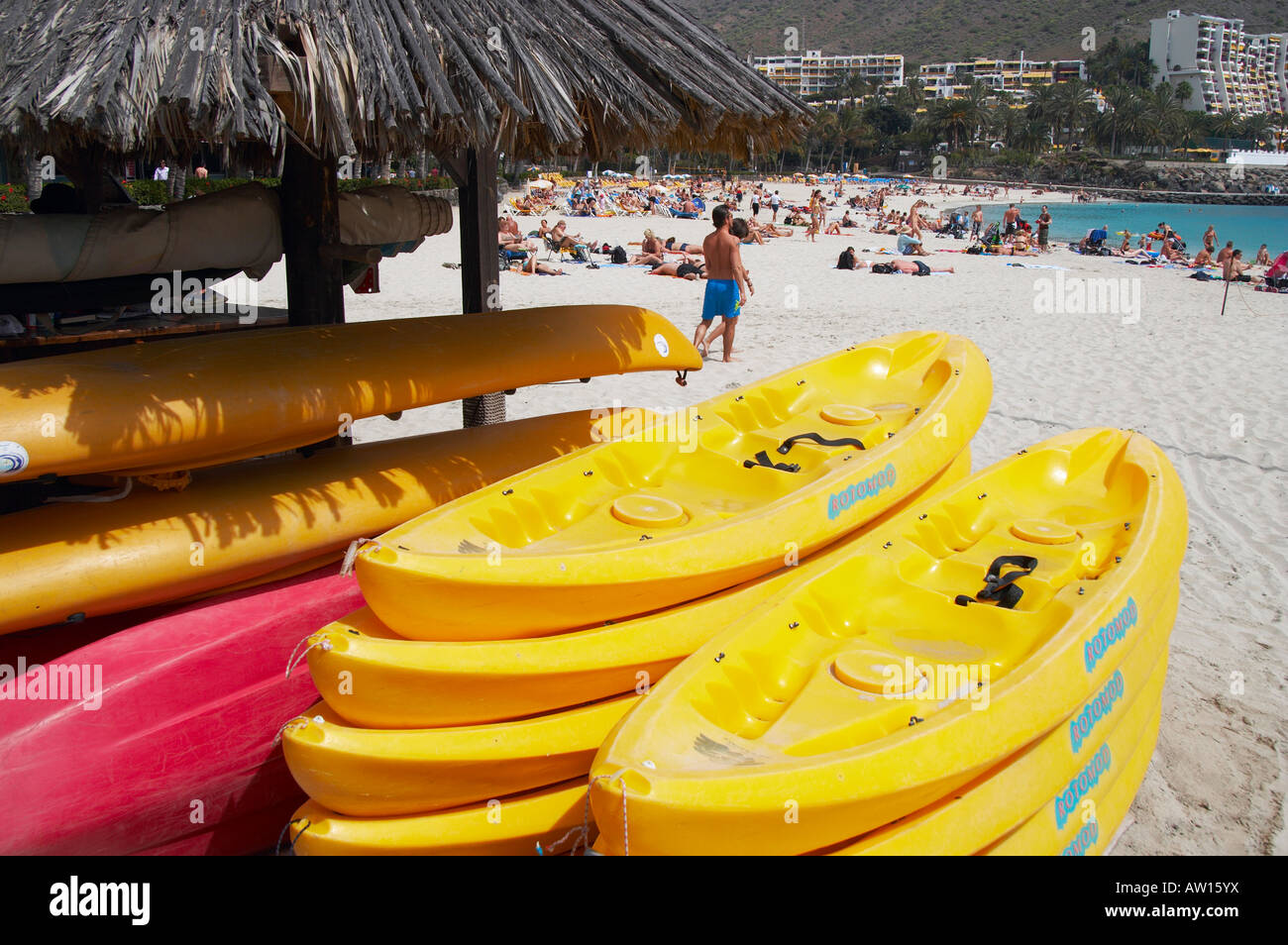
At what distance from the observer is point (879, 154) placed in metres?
78.6

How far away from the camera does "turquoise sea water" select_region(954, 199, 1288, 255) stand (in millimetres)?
35250

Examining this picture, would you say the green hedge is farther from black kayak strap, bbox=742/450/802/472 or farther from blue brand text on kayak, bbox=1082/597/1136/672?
blue brand text on kayak, bbox=1082/597/1136/672

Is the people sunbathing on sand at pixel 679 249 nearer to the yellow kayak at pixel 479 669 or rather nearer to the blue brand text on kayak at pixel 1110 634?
the blue brand text on kayak at pixel 1110 634

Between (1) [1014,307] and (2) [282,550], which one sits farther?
(1) [1014,307]

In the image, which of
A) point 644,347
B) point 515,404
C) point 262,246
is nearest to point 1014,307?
point 515,404

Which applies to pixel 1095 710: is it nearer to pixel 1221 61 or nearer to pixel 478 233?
pixel 478 233

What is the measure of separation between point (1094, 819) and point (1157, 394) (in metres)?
6.05

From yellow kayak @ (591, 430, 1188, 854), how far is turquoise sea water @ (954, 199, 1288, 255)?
2947 cm

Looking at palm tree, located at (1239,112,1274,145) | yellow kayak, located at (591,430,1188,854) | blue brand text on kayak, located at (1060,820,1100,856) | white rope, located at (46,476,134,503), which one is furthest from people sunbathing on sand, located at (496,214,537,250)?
palm tree, located at (1239,112,1274,145)

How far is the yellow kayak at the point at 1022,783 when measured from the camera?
7.74 feet

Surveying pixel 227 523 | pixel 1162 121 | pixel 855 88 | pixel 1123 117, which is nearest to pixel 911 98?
pixel 855 88

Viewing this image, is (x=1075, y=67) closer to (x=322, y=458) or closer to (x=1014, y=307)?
(x=1014, y=307)

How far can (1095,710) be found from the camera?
2.88m
